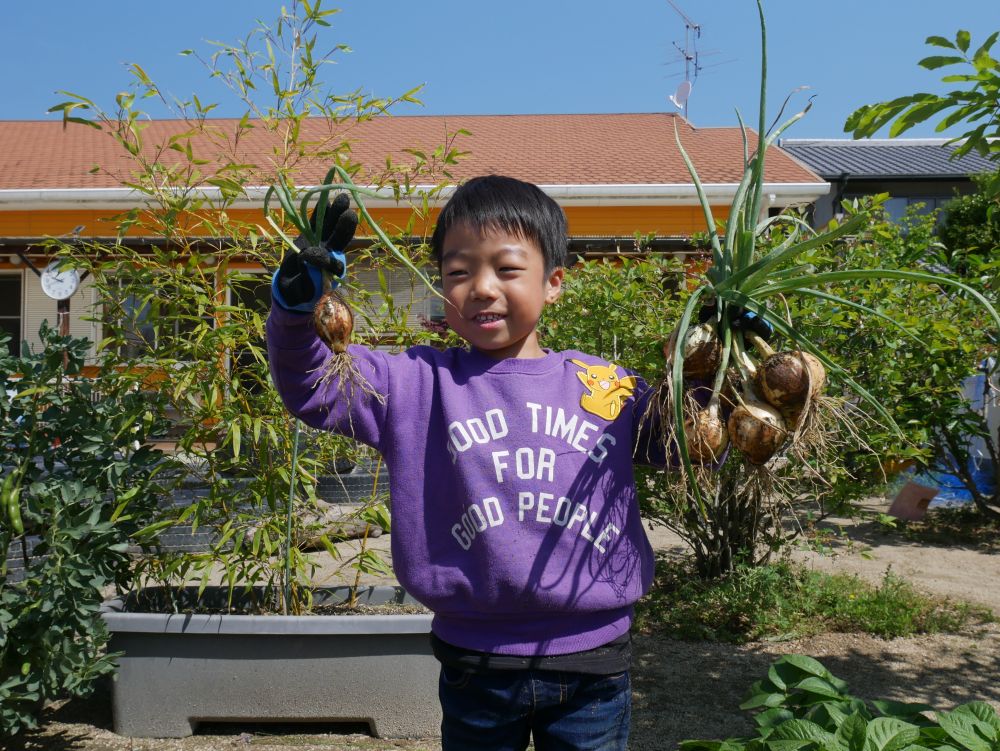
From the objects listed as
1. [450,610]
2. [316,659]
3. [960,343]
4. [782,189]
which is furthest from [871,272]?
[782,189]

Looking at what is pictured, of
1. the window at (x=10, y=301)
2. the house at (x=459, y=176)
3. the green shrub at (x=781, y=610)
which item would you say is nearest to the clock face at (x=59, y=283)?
the house at (x=459, y=176)

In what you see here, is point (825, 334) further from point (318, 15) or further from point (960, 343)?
point (318, 15)

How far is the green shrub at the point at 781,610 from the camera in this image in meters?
4.56

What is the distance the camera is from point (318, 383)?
1692 mm

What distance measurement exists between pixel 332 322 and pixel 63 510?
2.03m

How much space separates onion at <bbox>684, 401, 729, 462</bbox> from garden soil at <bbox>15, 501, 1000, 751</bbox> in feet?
7.04

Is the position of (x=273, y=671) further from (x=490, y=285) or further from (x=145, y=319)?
(x=490, y=285)

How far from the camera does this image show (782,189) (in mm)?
10734

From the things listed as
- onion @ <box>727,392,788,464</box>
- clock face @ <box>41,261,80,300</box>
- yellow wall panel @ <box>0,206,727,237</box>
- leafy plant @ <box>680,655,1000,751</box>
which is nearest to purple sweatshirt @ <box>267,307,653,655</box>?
onion @ <box>727,392,788,464</box>

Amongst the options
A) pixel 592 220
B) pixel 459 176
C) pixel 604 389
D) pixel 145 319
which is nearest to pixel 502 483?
pixel 604 389

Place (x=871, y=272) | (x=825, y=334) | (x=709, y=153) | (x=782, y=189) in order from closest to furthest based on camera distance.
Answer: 1. (x=871, y=272)
2. (x=825, y=334)
3. (x=782, y=189)
4. (x=709, y=153)

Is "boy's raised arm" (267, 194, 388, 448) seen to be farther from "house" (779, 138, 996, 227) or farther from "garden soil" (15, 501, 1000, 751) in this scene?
"house" (779, 138, 996, 227)

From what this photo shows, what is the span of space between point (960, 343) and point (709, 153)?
8.98 metres

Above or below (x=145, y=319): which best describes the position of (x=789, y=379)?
below
